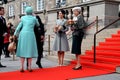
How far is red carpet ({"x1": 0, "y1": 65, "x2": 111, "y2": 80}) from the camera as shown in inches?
340

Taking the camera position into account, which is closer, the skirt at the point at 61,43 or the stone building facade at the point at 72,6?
the skirt at the point at 61,43

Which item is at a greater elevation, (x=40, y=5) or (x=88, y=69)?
(x=40, y=5)

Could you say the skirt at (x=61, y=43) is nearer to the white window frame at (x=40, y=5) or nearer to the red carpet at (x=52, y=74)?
the red carpet at (x=52, y=74)

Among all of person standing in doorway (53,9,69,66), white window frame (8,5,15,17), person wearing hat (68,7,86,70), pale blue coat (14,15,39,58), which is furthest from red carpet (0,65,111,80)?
white window frame (8,5,15,17)

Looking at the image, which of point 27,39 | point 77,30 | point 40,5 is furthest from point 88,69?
point 40,5

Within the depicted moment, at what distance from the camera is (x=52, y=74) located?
925 centimetres

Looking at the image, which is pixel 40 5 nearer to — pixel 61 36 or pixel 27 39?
pixel 61 36

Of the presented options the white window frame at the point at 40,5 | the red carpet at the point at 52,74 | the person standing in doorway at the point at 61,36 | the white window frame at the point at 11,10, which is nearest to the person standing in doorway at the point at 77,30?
the red carpet at the point at 52,74

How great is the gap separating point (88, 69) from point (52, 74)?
153 centimetres

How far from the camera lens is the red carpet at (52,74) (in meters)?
8.65

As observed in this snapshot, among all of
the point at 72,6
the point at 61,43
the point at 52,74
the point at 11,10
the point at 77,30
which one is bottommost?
the point at 52,74

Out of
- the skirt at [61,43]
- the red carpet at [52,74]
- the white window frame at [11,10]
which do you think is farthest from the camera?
the white window frame at [11,10]

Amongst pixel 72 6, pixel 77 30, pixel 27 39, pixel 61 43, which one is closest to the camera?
pixel 27 39

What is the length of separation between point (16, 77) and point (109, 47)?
4421 mm
